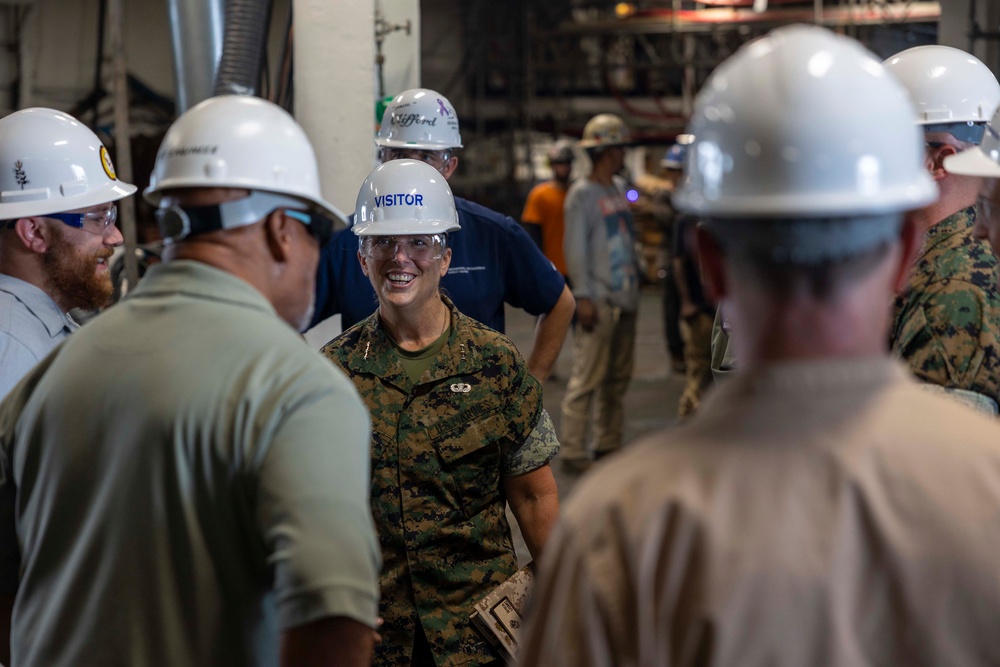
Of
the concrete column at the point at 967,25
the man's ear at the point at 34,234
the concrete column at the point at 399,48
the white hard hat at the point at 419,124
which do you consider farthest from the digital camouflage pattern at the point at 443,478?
the concrete column at the point at 967,25

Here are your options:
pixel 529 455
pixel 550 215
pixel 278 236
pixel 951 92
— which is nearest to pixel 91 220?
pixel 529 455

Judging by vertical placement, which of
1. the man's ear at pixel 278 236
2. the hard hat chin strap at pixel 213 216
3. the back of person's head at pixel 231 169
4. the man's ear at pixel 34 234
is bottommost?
the man's ear at pixel 34 234

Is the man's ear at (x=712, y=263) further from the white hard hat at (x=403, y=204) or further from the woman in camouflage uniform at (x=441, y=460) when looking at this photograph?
the white hard hat at (x=403, y=204)

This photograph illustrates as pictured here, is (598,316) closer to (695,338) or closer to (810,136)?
(695,338)

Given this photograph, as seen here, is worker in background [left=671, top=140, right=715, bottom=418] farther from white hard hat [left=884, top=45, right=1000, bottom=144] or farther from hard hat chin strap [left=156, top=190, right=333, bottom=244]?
hard hat chin strap [left=156, top=190, right=333, bottom=244]

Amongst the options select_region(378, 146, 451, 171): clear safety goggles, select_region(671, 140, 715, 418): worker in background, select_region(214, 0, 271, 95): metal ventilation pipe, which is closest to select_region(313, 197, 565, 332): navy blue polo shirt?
select_region(378, 146, 451, 171): clear safety goggles

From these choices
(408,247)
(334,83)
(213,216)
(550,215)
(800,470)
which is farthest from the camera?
(550,215)

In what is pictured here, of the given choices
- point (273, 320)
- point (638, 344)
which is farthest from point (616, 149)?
point (273, 320)

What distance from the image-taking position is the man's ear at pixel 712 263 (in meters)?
1.27

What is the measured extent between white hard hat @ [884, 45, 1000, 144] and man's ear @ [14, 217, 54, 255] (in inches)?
95.0

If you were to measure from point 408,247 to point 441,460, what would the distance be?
0.71 m

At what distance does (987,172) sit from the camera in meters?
2.58

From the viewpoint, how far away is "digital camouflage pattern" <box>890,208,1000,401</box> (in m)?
2.63

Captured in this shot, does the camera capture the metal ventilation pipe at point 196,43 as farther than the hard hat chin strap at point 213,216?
Yes
